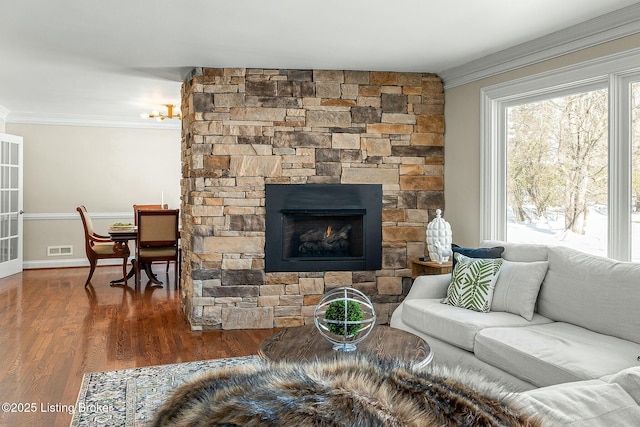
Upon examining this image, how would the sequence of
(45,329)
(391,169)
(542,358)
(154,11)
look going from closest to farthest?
(542,358) < (154,11) < (45,329) < (391,169)

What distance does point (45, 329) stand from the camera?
15.4 ft

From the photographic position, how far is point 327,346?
2.72 m

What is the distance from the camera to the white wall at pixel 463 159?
4719mm

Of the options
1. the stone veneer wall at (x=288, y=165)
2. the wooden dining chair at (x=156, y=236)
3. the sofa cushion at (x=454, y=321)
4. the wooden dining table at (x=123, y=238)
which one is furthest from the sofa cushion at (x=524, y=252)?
the wooden dining table at (x=123, y=238)

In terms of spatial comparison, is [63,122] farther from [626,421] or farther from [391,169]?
[626,421]

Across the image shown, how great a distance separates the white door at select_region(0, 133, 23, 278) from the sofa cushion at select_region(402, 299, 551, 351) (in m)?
6.18

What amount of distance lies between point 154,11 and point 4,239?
552 centimetres

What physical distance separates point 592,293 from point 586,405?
2352mm

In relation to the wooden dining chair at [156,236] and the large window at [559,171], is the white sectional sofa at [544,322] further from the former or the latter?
the wooden dining chair at [156,236]

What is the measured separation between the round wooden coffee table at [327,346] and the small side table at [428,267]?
1.55m

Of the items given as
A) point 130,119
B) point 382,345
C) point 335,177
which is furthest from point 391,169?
point 130,119

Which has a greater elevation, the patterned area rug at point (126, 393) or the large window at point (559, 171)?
the large window at point (559, 171)

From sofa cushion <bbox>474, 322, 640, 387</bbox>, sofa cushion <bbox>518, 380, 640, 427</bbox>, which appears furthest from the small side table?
sofa cushion <bbox>518, 380, 640, 427</bbox>

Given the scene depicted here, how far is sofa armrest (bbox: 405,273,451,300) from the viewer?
12.8 feet
